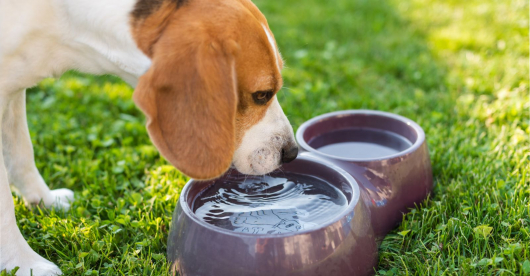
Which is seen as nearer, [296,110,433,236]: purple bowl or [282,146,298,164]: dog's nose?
[282,146,298,164]: dog's nose

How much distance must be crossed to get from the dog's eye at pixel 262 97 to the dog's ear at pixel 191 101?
0.76 feet

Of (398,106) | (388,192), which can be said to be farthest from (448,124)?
(388,192)

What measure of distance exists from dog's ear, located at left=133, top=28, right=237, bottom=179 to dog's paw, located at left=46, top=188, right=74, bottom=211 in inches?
46.7

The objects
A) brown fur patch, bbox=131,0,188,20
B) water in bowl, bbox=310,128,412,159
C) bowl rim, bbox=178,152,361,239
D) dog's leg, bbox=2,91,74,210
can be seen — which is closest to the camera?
bowl rim, bbox=178,152,361,239

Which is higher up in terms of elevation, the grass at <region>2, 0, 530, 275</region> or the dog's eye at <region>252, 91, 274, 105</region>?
the dog's eye at <region>252, 91, 274, 105</region>

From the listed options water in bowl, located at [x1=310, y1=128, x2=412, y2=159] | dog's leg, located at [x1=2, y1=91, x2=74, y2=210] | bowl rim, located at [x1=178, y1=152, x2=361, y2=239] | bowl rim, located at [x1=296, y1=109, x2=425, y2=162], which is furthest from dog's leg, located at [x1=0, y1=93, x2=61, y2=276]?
water in bowl, located at [x1=310, y1=128, x2=412, y2=159]

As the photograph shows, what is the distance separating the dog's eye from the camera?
2.50 metres

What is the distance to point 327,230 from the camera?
221cm

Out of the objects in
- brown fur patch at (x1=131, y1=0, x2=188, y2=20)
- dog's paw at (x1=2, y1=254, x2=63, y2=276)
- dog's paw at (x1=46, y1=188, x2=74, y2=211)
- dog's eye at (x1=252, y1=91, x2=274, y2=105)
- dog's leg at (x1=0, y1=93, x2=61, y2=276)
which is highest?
brown fur patch at (x1=131, y1=0, x2=188, y2=20)

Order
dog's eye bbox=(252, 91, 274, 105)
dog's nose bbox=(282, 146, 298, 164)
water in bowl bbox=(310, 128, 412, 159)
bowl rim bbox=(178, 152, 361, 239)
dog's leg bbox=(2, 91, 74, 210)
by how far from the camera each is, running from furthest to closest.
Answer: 1. water in bowl bbox=(310, 128, 412, 159)
2. dog's leg bbox=(2, 91, 74, 210)
3. dog's nose bbox=(282, 146, 298, 164)
4. dog's eye bbox=(252, 91, 274, 105)
5. bowl rim bbox=(178, 152, 361, 239)

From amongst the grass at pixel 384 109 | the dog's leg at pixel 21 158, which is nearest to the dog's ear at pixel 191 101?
the grass at pixel 384 109

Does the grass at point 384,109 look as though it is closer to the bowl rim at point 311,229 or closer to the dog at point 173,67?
the bowl rim at point 311,229

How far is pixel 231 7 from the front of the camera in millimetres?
2398

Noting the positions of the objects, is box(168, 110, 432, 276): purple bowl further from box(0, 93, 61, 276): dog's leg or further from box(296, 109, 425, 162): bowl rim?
box(0, 93, 61, 276): dog's leg
